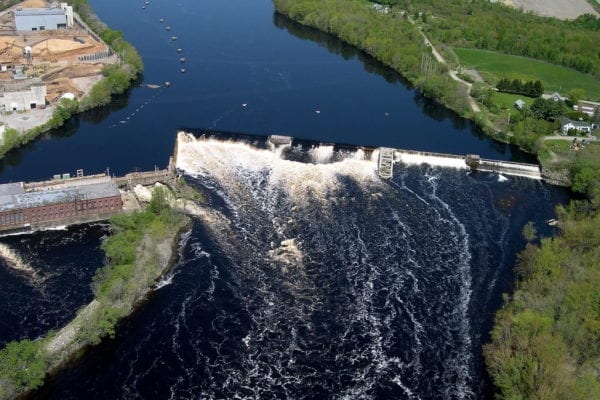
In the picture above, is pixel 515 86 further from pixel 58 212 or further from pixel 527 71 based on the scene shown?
pixel 58 212

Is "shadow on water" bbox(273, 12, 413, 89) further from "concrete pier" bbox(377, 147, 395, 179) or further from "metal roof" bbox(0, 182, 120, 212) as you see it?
"metal roof" bbox(0, 182, 120, 212)

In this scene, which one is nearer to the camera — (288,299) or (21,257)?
(288,299)

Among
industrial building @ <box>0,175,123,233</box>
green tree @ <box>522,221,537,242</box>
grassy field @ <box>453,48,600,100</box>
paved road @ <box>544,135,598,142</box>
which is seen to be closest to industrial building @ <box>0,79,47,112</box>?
industrial building @ <box>0,175,123,233</box>

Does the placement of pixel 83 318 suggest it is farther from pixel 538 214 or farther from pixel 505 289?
pixel 538 214

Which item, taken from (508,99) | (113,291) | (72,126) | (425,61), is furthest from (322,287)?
(425,61)

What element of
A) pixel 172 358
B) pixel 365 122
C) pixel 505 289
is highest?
pixel 365 122

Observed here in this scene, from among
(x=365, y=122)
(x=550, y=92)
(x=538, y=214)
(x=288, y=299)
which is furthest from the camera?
(x=550, y=92)

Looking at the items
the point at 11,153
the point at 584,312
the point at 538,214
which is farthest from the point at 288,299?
the point at 11,153
